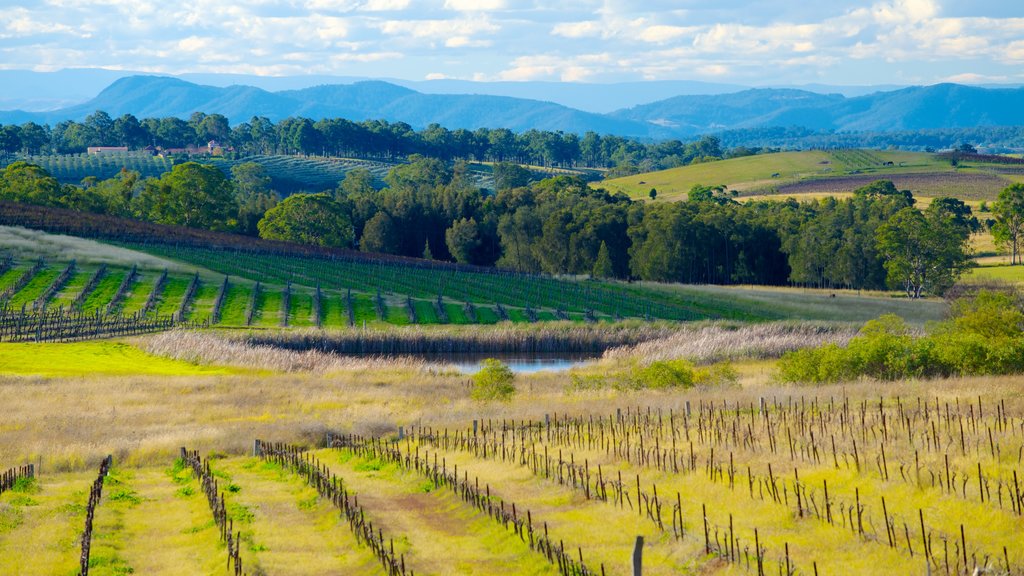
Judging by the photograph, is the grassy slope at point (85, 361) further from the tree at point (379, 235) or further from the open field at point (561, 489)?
the tree at point (379, 235)

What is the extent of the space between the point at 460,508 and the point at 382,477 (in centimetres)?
629

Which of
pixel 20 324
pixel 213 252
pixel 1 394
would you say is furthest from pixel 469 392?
pixel 213 252

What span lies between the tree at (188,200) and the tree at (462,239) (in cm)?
3211

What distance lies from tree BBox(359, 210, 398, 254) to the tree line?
0.63ft

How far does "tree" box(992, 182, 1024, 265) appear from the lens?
14475cm

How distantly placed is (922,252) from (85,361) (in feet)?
294

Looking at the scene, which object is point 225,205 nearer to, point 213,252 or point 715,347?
point 213,252

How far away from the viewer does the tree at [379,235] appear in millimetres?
154750

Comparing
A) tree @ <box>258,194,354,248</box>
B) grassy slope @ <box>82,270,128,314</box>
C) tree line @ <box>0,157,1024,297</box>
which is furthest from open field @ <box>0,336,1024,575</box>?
tree @ <box>258,194,354,248</box>

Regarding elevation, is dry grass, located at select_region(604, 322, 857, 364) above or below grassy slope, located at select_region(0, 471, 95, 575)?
below

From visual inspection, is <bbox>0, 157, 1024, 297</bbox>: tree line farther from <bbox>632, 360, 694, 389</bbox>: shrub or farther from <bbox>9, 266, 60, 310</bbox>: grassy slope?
<bbox>632, 360, 694, 389</bbox>: shrub

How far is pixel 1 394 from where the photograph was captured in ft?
184

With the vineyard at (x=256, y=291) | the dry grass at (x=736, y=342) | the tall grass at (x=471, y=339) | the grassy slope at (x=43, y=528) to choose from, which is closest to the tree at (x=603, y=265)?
the vineyard at (x=256, y=291)

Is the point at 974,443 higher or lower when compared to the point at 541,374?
higher
